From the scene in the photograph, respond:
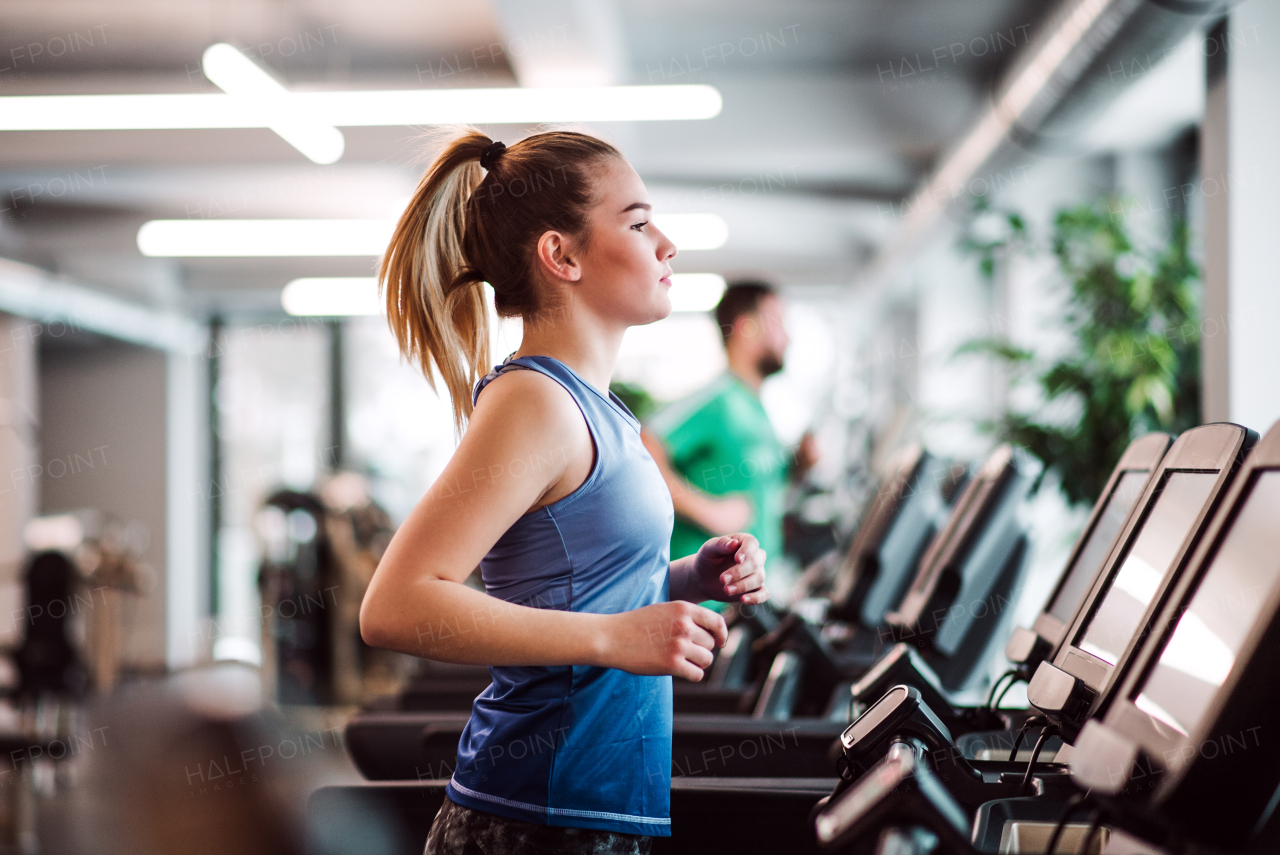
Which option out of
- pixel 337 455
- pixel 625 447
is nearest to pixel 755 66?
pixel 625 447

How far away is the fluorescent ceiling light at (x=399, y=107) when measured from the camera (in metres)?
3.61

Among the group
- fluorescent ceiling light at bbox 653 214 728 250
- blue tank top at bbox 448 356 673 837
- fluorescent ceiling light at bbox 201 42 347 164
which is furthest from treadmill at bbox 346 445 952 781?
fluorescent ceiling light at bbox 653 214 728 250

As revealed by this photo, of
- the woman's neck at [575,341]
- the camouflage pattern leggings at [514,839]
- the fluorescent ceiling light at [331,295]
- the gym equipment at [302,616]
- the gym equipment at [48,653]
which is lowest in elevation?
the gym equipment at [302,616]

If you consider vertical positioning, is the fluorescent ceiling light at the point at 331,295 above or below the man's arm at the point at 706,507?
below

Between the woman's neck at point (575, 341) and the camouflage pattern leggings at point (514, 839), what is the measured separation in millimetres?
440

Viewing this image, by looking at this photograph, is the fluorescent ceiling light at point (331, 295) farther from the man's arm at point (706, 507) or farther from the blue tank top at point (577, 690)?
the blue tank top at point (577, 690)

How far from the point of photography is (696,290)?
7.83 m

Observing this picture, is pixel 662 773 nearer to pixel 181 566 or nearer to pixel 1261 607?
pixel 1261 607

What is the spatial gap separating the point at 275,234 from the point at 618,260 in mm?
5440

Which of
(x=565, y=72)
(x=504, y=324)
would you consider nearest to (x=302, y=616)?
(x=565, y=72)

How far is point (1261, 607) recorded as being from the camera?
2.48 feet

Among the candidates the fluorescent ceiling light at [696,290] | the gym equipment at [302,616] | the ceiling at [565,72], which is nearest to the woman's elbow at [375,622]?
the ceiling at [565,72]

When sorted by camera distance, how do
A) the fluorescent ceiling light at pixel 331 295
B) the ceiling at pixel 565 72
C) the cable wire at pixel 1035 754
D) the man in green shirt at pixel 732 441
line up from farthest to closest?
the fluorescent ceiling light at pixel 331 295, the ceiling at pixel 565 72, the man in green shirt at pixel 732 441, the cable wire at pixel 1035 754

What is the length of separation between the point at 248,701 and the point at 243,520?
378 inches
